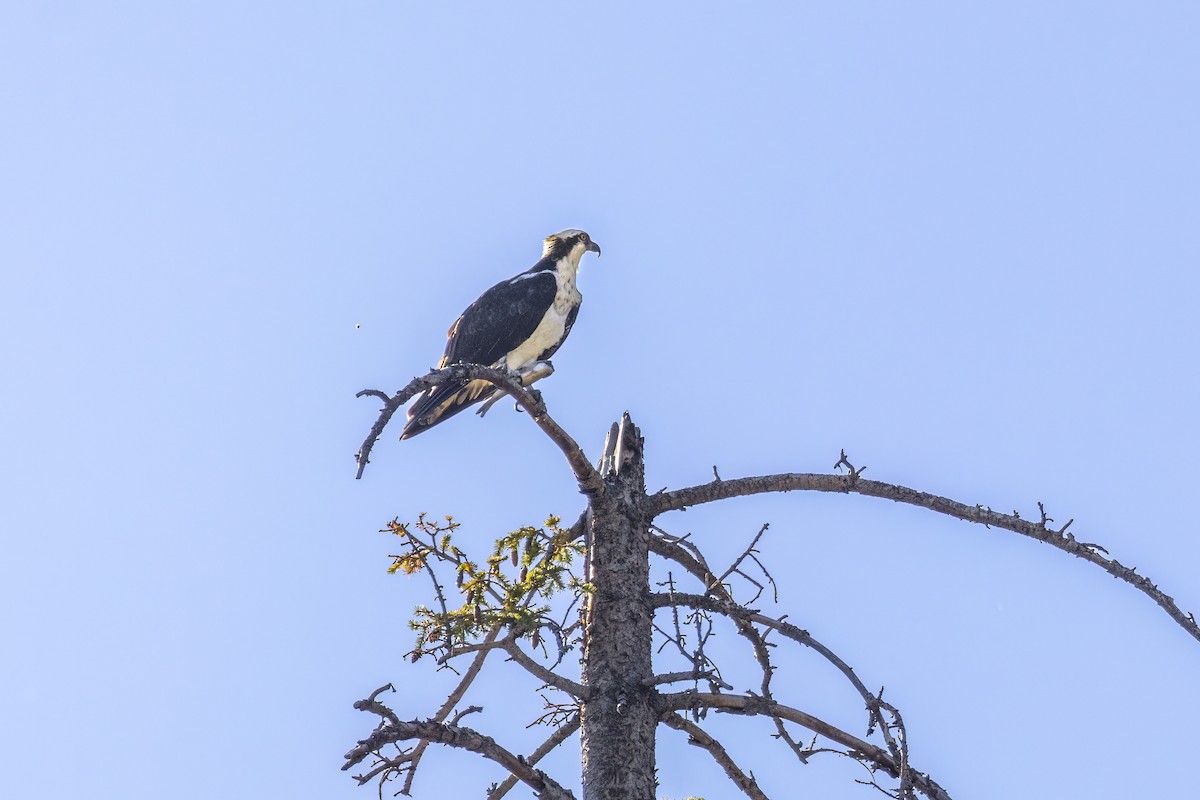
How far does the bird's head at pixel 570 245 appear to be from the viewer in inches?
480

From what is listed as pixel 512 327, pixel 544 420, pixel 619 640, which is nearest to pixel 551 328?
pixel 512 327

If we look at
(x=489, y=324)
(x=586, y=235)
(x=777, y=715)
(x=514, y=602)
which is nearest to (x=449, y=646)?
(x=514, y=602)

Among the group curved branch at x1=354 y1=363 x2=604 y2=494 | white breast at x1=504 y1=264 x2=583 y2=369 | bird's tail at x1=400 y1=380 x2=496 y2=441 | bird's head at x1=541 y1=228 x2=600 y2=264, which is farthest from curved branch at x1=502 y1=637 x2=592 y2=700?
bird's head at x1=541 y1=228 x2=600 y2=264

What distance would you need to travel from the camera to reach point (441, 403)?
9930 mm

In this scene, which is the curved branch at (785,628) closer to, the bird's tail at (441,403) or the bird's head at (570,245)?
the bird's tail at (441,403)

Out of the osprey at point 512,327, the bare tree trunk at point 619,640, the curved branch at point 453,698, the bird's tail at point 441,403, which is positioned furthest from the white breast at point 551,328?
the curved branch at point 453,698

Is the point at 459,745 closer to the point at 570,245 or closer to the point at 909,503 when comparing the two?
the point at 909,503

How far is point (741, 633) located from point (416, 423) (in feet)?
11.9

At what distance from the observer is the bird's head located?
40.0 feet

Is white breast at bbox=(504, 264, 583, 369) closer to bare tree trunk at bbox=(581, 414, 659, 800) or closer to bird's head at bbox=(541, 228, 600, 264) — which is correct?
bird's head at bbox=(541, 228, 600, 264)

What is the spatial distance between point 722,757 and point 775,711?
451 mm

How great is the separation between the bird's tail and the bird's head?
2.08 m

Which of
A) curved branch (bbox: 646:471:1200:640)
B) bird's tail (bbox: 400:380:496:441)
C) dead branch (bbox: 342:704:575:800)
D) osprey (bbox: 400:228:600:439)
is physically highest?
osprey (bbox: 400:228:600:439)

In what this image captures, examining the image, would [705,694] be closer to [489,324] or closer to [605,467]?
[605,467]
